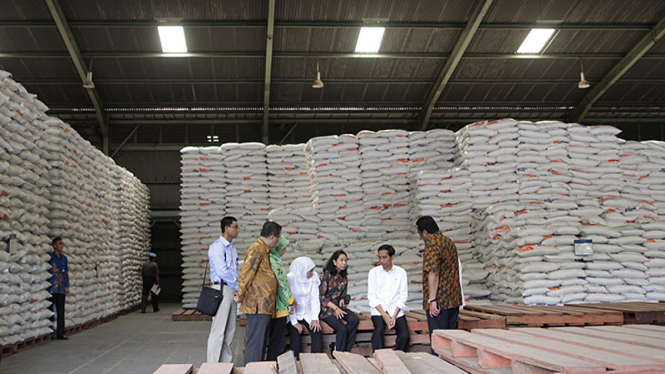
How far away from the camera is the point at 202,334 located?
7.91 m

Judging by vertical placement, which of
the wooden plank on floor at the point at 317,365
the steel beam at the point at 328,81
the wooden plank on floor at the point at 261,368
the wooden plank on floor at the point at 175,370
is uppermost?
the steel beam at the point at 328,81

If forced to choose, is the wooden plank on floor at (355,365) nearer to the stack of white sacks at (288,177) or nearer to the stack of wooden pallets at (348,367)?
the stack of wooden pallets at (348,367)

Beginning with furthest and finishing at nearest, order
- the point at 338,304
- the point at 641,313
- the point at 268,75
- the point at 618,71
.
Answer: the point at 618,71 < the point at 268,75 < the point at 641,313 < the point at 338,304

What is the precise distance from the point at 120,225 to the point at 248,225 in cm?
313

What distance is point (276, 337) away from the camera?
4551 millimetres

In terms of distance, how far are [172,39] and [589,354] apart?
11531mm

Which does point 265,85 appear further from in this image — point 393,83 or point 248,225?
point 248,225

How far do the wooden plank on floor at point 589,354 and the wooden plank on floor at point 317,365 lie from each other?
37.0 inches

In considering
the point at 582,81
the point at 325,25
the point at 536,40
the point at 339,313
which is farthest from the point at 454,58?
the point at 339,313

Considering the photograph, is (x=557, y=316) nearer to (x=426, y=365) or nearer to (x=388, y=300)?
(x=388, y=300)

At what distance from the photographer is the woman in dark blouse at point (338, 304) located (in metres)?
4.99

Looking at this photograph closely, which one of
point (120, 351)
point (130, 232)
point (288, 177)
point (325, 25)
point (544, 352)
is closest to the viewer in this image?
point (544, 352)

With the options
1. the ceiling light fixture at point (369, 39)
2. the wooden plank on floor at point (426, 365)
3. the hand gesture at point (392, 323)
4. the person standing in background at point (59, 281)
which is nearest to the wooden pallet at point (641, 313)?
the hand gesture at point (392, 323)

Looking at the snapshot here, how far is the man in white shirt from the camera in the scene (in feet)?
16.2
